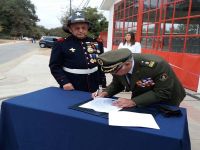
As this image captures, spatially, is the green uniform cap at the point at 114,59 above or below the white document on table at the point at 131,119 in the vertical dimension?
above

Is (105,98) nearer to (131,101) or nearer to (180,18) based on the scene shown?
(131,101)

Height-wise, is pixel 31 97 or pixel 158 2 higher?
pixel 158 2

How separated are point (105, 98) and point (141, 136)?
0.78 meters

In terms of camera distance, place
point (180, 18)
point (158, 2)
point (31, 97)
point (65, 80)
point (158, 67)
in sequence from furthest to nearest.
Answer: point (158, 2) < point (180, 18) < point (65, 80) < point (31, 97) < point (158, 67)

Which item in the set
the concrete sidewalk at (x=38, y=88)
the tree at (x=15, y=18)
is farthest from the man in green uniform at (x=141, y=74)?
the tree at (x=15, y=18)

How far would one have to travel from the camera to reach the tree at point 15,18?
77.5 metres

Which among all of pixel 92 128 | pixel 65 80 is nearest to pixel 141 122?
pixel 92 128

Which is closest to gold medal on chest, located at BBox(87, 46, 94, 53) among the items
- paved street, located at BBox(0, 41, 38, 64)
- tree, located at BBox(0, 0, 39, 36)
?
paved street, located at BBox(0, 41, 38, 64)

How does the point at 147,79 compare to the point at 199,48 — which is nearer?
the point at 147,79

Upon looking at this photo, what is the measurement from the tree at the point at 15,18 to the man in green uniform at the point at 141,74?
258 ft

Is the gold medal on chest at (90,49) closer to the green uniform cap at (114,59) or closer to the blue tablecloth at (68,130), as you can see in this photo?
the blue tablecloth at (68,130)

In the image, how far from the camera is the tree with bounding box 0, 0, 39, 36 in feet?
254

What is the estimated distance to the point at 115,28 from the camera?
1891 cm

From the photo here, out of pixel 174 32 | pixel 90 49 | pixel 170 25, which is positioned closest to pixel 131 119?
pixel 90 49
